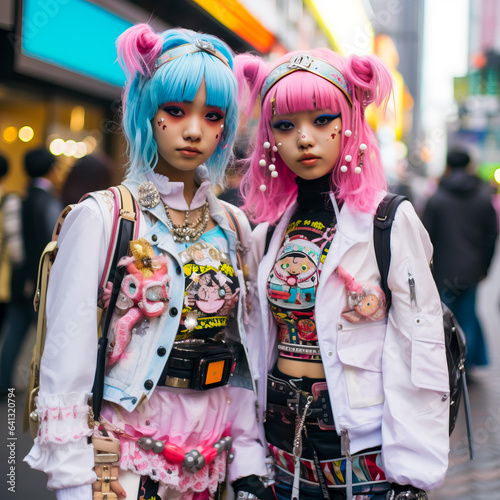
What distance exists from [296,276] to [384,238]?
333 mm

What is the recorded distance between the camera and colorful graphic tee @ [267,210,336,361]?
7.04ft

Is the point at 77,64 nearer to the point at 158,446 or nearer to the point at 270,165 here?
the point at 270,165

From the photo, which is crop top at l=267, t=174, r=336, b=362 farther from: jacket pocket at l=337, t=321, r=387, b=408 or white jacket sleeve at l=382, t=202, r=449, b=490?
white jacket sleeve at l=382, t=202, r=449, b=490

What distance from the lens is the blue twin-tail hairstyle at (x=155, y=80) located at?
6.84 ft

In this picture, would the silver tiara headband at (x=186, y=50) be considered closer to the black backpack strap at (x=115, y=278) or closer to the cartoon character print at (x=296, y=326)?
the black backpack strap at (x=115, y=278)

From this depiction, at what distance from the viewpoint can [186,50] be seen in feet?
7.02

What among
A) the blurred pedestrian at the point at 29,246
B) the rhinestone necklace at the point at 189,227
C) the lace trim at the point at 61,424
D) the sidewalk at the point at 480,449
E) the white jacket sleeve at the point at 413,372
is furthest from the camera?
the blurred pedestrian at the point at 29,246

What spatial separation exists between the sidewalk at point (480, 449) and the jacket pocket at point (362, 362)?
2099 millimetres

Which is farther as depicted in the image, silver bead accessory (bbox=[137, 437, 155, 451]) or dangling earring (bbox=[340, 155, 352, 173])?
dangling earring (bbox=[340, 155, 352, 173])

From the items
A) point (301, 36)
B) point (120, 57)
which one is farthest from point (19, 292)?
point (301, 36)

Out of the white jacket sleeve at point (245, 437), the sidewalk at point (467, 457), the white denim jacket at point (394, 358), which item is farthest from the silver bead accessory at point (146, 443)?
the sidewalk at point (467, 457)

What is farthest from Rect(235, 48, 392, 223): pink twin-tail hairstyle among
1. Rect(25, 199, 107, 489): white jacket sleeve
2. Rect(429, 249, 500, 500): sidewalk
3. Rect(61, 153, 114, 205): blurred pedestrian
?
Rect(61, 153, 114, 205): blurred pedestrian

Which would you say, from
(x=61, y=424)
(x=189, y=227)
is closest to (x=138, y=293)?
(x=189, y=227)

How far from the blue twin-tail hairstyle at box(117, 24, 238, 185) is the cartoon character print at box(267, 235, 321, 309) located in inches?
22.2
